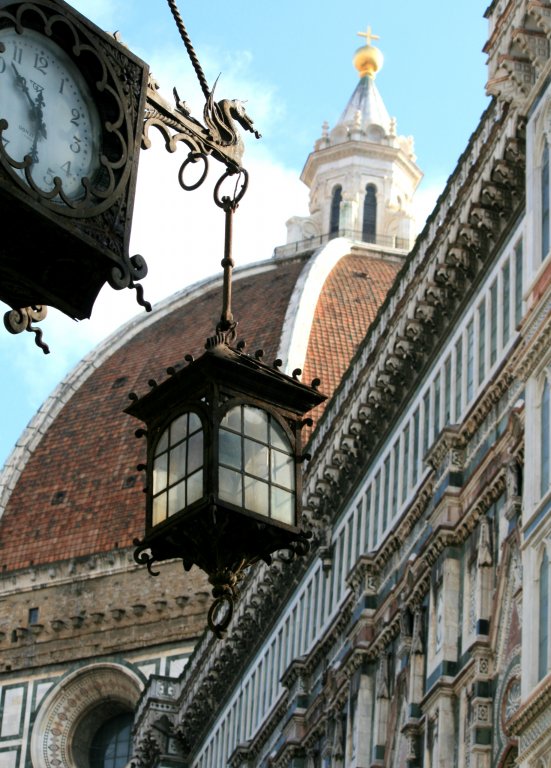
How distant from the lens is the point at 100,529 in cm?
6400

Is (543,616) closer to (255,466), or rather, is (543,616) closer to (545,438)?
(545,438)

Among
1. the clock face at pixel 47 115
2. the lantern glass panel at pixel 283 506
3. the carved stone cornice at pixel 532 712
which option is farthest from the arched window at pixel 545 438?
the clock face at pixel 47 115

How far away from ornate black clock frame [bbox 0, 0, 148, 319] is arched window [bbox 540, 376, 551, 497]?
11307 mm

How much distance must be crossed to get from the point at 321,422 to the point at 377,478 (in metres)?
3.98

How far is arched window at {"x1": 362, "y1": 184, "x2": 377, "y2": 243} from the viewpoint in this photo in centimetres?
8425

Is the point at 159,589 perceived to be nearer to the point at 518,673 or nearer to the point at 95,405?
the point at 95,405

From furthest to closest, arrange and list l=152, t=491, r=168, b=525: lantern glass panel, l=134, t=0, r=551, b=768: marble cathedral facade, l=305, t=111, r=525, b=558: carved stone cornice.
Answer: l=305, t=111, r=525, b=558: carved stone cornice → l=134, t=0, r=551, b=768: marble cathedral facade → l=152, t=491, r=168, b=525: lantern glass panel

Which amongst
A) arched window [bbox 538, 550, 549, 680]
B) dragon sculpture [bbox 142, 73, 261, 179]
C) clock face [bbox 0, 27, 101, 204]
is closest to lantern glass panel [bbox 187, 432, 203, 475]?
dragon sculpture [bbox 142, 73, 261, 179]

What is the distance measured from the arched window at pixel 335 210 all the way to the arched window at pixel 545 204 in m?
65.1

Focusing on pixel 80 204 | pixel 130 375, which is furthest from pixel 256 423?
pixel 130 375

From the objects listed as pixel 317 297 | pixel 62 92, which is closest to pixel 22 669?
pixel 317 297

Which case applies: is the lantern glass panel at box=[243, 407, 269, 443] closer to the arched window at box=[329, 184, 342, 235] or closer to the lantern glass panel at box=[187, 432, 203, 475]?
the lantern glass panel at box=[187, 432, 203, 475]

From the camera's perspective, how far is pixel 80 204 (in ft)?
16.2

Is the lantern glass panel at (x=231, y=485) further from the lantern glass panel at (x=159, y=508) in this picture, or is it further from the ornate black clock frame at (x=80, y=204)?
the ornate black clock frame at (x=80, y=204)
